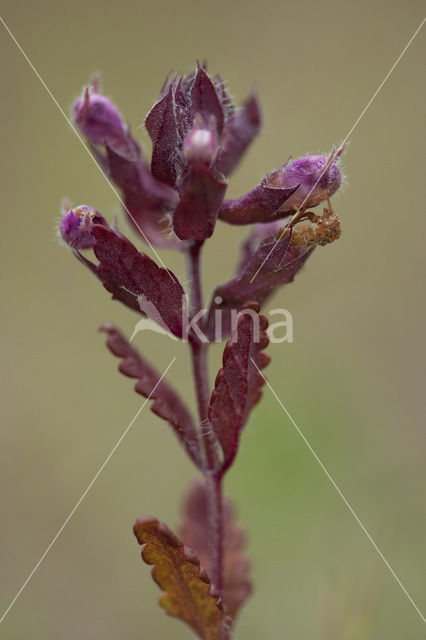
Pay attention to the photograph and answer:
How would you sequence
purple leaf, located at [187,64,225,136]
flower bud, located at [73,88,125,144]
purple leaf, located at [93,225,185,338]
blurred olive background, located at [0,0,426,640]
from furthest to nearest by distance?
blurred olive background, located at [0,0,426,640] < flower bud, located at [73,88,125,144] < purple leaf, located at [187,64,225,136] < purple leaf, located at [93,225,185,338]

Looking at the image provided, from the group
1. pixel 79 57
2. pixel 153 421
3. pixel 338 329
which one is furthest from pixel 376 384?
pixel 79 57

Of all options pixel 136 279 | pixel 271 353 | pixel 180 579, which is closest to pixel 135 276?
pixel 136 279

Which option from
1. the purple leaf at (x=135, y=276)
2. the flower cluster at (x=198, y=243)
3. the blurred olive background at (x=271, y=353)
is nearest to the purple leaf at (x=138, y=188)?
the flower cluster at (x=198, y=243)

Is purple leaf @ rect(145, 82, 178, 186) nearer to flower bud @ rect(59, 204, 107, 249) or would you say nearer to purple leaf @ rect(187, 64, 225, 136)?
purple leaf @ rect(187, 64, 225, 136)

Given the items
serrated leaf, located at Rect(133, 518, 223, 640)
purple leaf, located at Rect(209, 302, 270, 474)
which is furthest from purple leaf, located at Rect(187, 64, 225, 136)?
serrated leaf, located at Rect(133, 518, 223, 640)

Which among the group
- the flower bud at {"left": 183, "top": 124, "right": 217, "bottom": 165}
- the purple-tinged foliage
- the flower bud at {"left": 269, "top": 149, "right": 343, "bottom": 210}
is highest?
the flower bud at {"left": 269, "top": 149, "right": 343, "bottom": 210}

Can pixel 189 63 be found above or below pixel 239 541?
above

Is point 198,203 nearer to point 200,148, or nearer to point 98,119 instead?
point 200,148

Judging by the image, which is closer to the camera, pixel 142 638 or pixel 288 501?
pixel 142 638

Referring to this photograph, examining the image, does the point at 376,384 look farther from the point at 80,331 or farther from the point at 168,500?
the point at 80,331
